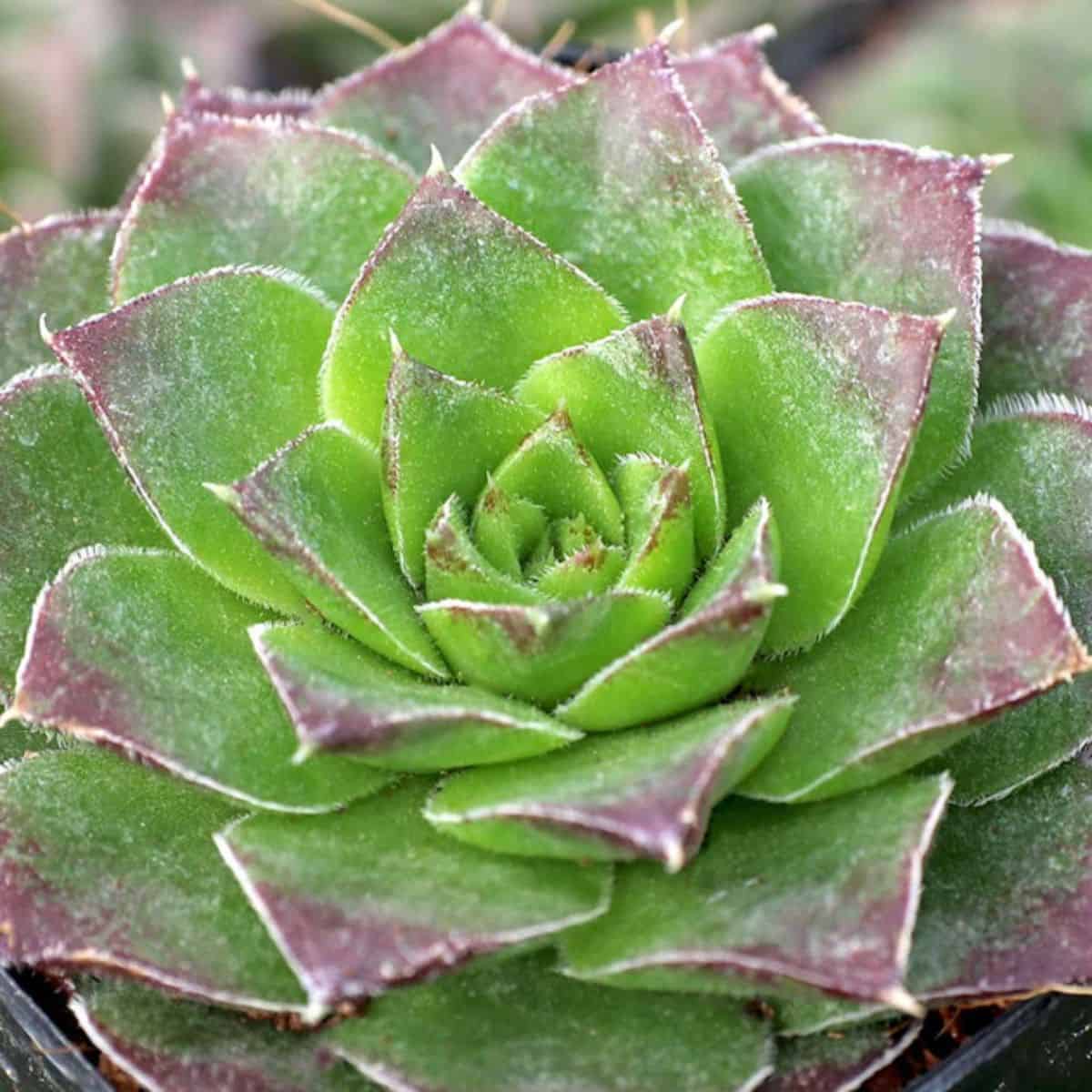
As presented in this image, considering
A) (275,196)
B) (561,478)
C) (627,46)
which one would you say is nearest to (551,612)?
(561,478)

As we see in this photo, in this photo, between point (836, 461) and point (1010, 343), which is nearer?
point (836, 461)

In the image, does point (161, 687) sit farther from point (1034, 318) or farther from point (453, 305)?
point (1034, 318)

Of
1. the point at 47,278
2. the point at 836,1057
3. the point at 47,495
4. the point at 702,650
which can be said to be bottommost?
the point at 836,1057

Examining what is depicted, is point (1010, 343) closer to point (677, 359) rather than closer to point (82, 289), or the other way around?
point (677, 359)

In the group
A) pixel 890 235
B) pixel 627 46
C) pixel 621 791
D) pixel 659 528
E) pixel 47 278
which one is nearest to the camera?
pixel 621 791

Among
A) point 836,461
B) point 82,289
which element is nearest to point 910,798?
point 836,461

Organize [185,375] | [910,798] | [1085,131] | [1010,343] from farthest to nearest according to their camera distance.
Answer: [1085,131]
[1010,343]
[185,375]
[910,798]
